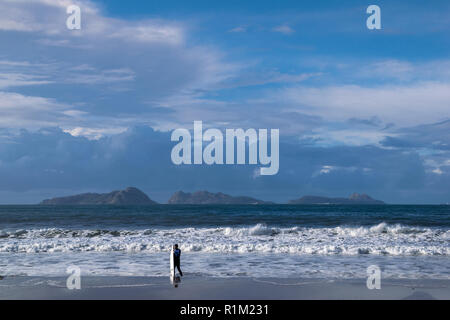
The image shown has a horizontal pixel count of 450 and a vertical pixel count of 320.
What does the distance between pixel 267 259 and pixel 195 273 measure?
507 cm

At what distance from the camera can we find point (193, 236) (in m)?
31.6

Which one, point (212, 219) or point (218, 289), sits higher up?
point (218, 289)

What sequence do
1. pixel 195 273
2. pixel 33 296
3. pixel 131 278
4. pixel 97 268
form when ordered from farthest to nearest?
pixel 97 268
pixel 195 273
pixel 131 278
pixel 33 296

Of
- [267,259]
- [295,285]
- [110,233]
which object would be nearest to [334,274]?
[295,285]

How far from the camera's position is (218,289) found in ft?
40.8

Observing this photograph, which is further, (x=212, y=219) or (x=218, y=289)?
(x=212, y=219)

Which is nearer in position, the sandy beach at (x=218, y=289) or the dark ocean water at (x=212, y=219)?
the sandy beach at (x=218, y=289)

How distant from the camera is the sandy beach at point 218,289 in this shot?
1156cm

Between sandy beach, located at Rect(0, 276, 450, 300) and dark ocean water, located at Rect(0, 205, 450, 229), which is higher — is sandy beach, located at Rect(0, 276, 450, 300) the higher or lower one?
the higher one

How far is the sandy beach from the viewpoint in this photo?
11.6 m

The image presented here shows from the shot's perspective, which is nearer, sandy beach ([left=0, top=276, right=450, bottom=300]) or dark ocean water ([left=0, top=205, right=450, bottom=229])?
sandy beach ([left=0, top=276, right=450, bottom=300])

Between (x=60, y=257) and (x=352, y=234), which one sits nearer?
(x=60, y=257)

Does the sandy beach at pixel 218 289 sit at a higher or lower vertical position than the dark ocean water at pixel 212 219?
higher
